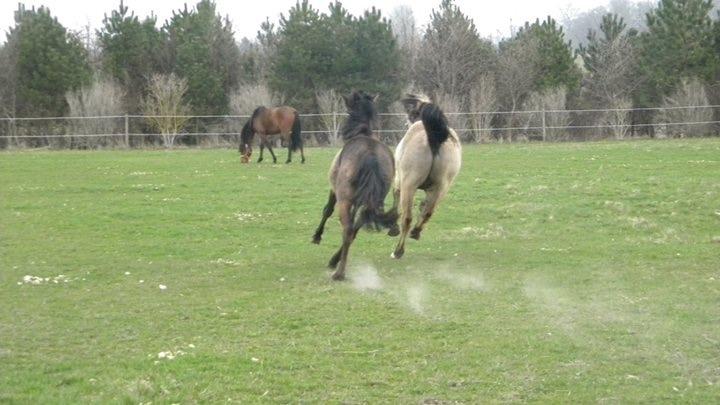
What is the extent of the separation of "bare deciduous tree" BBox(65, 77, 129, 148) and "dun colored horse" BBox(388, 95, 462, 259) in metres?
27.4

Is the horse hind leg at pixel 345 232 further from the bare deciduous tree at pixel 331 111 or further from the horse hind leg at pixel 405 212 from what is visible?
the bare deciduous tree at pixel 331 111

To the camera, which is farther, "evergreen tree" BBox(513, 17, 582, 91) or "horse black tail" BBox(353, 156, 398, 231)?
"evergreen tree" BBox(513, 17, 582, 91)

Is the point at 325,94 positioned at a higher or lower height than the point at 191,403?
higher

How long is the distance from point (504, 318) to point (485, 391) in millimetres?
1774

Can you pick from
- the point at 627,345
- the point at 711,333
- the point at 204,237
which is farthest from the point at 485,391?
the point at 204,237

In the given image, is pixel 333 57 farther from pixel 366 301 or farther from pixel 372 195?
pixel 366 301

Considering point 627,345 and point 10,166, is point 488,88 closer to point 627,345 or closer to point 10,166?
point 10,166

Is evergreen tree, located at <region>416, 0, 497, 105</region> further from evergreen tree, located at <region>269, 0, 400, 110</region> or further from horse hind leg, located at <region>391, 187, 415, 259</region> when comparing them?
horse hind leg, located at <region>391, 187, 415, 259</region>

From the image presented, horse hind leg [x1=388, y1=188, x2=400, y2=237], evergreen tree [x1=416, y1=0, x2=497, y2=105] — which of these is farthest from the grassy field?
evergreen tree [x1=416, y1=0, x2=497, y2=105]

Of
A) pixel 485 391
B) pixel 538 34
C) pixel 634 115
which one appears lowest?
pixel 485 391

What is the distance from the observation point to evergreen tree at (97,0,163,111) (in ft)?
128

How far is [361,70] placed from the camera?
3891 cm

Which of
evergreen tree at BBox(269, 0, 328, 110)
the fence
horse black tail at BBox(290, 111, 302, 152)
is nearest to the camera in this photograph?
horse black tail at BBox(290, 111, 302, 152)

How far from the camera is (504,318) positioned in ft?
22.0
